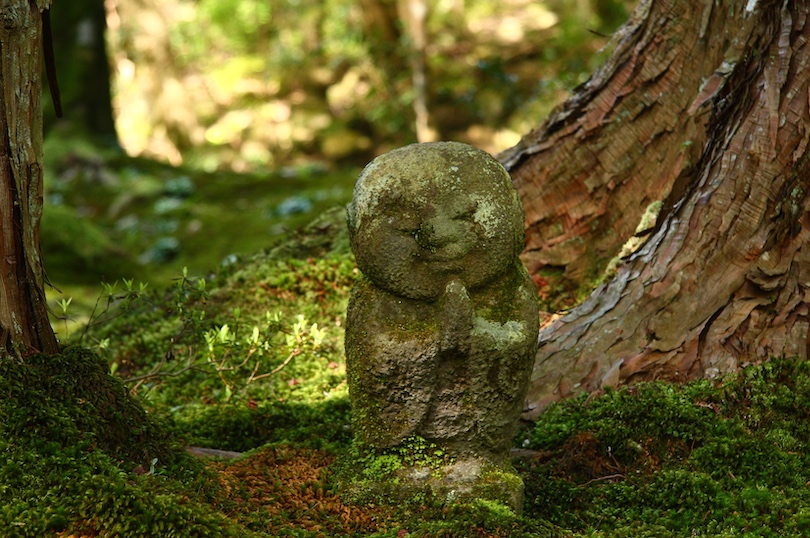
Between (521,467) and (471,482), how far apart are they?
0.62 metres

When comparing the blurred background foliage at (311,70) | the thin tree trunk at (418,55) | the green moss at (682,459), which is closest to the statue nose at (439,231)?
the green moss at (682,459)

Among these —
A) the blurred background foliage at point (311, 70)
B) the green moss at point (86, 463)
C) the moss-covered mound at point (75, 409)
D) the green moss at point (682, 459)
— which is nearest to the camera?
the green moss at point (86, 463)

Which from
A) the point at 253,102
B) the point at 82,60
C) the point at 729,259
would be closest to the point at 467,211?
the point at 729,259

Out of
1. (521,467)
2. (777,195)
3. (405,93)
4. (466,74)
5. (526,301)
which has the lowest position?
(521,467)

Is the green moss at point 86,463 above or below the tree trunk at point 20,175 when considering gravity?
below

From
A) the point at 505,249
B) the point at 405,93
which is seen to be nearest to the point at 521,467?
the point at 505,249

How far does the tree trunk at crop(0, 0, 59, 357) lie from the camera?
137 inches

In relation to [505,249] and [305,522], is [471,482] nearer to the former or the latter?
[305,522]

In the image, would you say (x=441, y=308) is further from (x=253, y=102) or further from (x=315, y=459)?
(x=253, y=102)

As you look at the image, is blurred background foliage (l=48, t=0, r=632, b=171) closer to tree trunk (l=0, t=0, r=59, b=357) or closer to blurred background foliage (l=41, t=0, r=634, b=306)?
blurred background foliage (l=41, t=0, r=634, b=306)

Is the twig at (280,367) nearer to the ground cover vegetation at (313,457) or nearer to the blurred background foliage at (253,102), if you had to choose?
the ground cover vegetation at (313,457)

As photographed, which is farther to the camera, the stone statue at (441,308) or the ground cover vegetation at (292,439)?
the stone statue at (441,308)

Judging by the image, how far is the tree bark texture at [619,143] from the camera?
18.8 feet

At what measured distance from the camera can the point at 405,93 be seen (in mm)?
15906
